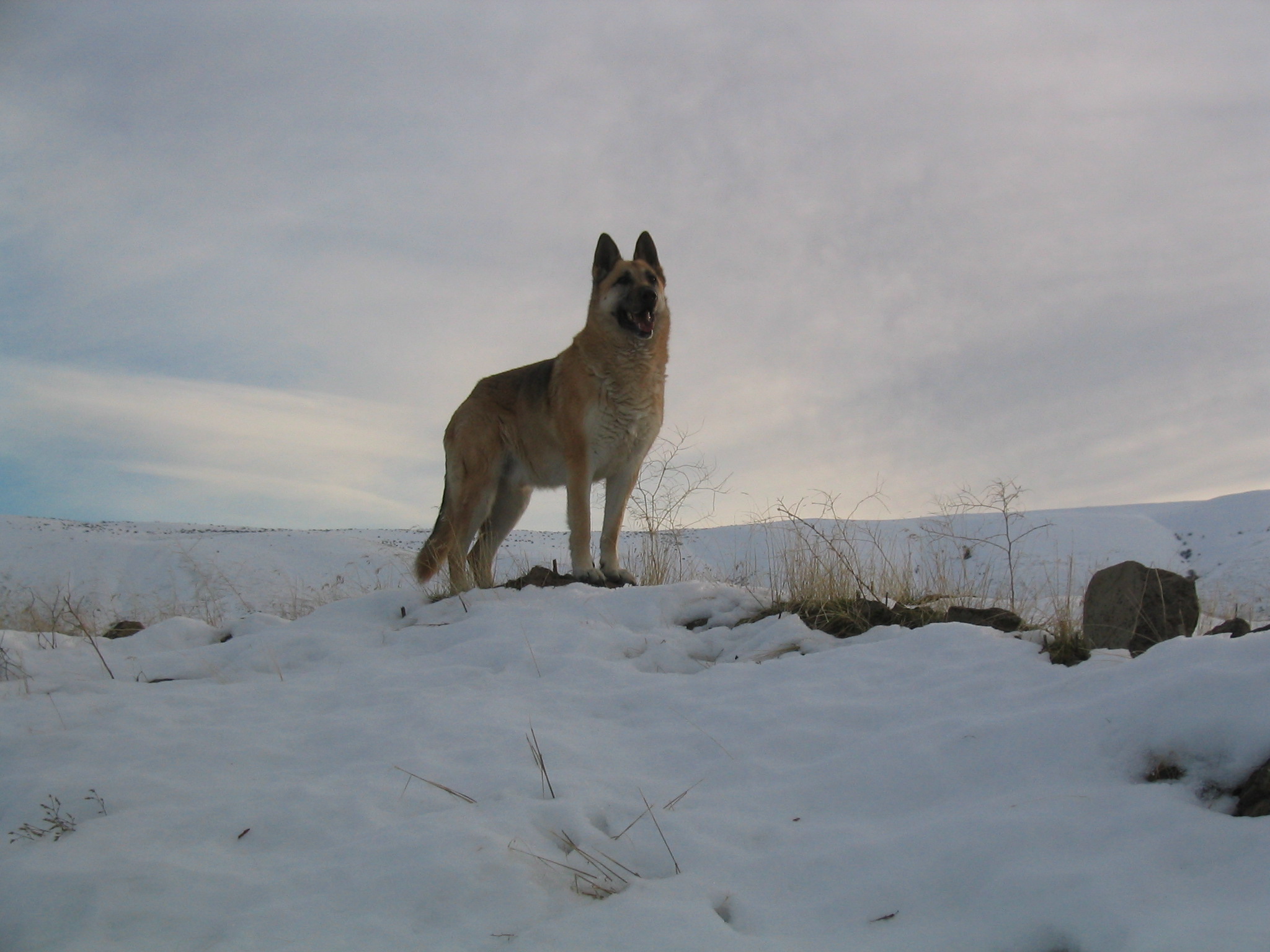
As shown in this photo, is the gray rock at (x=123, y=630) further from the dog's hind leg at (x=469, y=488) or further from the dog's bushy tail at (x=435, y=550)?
the dog's hind leg at (x=469, y=488)

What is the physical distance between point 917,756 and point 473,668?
7.46 ft

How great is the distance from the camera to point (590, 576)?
607cm

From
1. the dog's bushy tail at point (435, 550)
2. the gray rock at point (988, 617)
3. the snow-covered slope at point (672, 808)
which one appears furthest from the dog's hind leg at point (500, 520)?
the gray rock at point (988, 617)

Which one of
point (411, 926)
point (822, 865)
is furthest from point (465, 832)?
point (822, 865)

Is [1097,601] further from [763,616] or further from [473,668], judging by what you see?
[473,668]

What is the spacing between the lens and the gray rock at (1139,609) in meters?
3.55

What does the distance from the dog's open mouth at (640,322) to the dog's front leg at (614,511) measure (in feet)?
3.49

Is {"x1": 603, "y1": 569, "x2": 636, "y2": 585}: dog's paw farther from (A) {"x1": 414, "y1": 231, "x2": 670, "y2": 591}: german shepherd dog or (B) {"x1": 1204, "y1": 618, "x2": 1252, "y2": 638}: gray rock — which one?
(B) {"x1": 1204, "y1": 618, "x2": 1252, "y2": 638}: gray rock

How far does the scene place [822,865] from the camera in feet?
6.61

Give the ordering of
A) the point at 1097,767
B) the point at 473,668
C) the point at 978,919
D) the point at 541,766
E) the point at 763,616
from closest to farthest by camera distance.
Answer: the point at 978,919 → the point at 1097,767 → the point at 541,766 → the point at 473,668 → the point at 763,616

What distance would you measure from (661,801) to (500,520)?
16.8 feet

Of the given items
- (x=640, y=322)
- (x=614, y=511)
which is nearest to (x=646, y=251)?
(x=640, y=322)

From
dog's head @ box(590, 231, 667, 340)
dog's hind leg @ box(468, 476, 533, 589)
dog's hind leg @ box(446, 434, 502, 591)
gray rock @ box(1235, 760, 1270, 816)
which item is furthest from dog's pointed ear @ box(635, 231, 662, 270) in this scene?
gray rock @ box(1235, 760, 1270, 816)

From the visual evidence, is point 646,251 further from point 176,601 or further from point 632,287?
point 176,601
